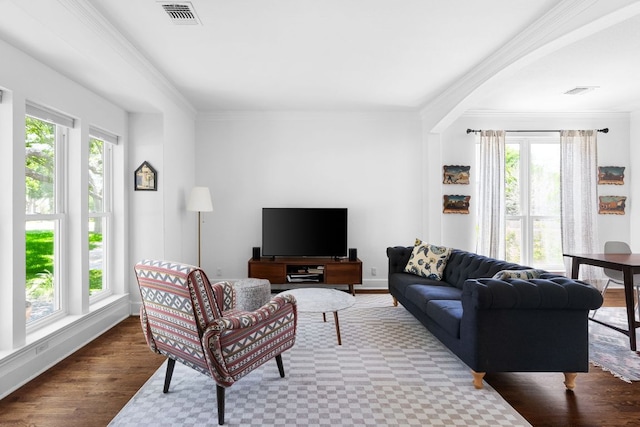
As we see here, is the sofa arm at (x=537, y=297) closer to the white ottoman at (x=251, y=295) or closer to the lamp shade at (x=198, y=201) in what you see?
the white ottoman at (x=251, y=295)

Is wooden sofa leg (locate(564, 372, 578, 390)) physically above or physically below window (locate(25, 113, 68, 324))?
below

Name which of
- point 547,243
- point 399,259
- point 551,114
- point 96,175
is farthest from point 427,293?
point 551,114

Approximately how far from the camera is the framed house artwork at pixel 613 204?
5609mm

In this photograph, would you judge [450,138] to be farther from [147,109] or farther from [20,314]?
[20,314]

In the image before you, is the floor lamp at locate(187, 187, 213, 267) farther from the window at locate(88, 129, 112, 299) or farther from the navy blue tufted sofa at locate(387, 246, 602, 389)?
the navy blue tufted sofa at locate(387, 246, 602, 389)

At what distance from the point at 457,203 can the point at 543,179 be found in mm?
1417

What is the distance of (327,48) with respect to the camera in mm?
3410

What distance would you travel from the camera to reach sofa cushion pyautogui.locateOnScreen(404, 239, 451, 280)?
4219 millimetres

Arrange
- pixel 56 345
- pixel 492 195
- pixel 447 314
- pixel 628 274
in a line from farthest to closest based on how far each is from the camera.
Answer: pixel 492 195
pixel 628 274
pixel 56 345
pixel 447 314

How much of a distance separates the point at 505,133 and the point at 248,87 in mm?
3850

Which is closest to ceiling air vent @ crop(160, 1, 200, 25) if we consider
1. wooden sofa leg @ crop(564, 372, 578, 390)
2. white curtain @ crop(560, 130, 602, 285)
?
wooden sofa leg @ crop(564, 372, 578, 390)

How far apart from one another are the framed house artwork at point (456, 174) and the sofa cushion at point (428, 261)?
1599mm

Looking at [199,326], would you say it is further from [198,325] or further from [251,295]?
[251,295]

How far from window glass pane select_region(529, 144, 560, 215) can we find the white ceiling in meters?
0.97
